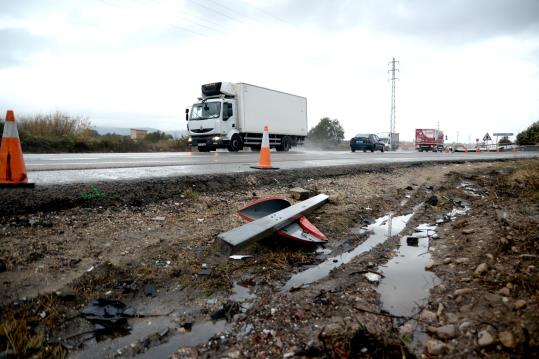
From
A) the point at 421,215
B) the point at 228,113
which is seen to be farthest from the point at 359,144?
the point at 421,215

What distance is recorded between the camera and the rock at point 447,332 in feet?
5.39

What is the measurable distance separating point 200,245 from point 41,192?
6.70ft

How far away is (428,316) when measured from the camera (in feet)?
6.18

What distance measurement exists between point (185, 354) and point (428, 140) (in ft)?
122

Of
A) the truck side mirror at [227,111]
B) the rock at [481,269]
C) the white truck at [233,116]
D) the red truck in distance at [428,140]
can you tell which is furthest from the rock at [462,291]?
the red truck in distance at [428,140]

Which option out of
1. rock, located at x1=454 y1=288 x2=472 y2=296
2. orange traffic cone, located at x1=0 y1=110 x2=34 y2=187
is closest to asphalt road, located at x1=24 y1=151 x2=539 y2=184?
orange traffic cone, located at x1=0 y1=110 x2=34 y2=187

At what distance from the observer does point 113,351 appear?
1771 mm

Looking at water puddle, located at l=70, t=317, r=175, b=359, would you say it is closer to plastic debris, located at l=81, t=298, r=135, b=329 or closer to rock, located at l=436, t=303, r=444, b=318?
plastic debris, located at l=81, t=298, r=135, b=329

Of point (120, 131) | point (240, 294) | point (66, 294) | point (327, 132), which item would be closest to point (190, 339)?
point (240, 294)

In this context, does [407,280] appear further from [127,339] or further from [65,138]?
[65,138]

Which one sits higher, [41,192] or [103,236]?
[41,192]

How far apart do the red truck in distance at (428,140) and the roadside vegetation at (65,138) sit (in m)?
26.1

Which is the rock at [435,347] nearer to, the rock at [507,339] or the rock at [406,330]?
the rock at [406,330]

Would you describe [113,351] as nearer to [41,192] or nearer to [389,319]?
[389,319]
